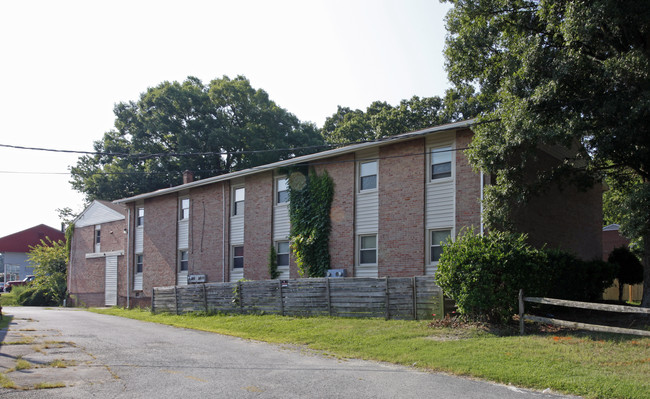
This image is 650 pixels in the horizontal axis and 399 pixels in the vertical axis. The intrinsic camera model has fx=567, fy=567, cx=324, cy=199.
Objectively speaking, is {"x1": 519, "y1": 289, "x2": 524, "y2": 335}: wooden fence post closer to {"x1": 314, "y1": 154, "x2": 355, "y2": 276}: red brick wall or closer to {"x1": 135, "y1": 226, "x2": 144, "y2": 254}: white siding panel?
{"x1": 314, "y1": 154, "x2": 355, "y2": 276}: red brick wall

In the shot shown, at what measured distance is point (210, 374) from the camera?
9.88 m

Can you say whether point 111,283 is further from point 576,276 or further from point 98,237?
point 576,276

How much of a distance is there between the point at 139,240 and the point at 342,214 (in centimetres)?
1605

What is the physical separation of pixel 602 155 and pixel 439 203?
616 cm

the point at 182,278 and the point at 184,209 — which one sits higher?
the point at 184,209

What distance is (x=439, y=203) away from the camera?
64.0ft

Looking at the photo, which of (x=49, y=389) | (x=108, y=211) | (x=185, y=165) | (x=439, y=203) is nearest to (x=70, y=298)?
(x=108, y=211)

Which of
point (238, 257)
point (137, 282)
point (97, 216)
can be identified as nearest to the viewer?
point (238, 257)

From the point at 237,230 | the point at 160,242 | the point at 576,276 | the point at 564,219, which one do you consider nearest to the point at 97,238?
the point at 160,242

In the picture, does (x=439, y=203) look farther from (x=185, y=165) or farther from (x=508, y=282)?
(x=185, y=165)

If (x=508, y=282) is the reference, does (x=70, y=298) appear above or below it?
below

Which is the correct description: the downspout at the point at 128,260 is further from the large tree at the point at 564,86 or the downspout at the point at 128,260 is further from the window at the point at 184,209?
the large tree at the point at 564,86

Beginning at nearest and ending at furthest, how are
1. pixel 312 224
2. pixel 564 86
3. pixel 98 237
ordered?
pixel 564 86 → pixel 312 224 → pixel 98 237

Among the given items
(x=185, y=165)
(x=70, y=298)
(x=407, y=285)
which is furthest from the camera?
(x=185, y=165)
